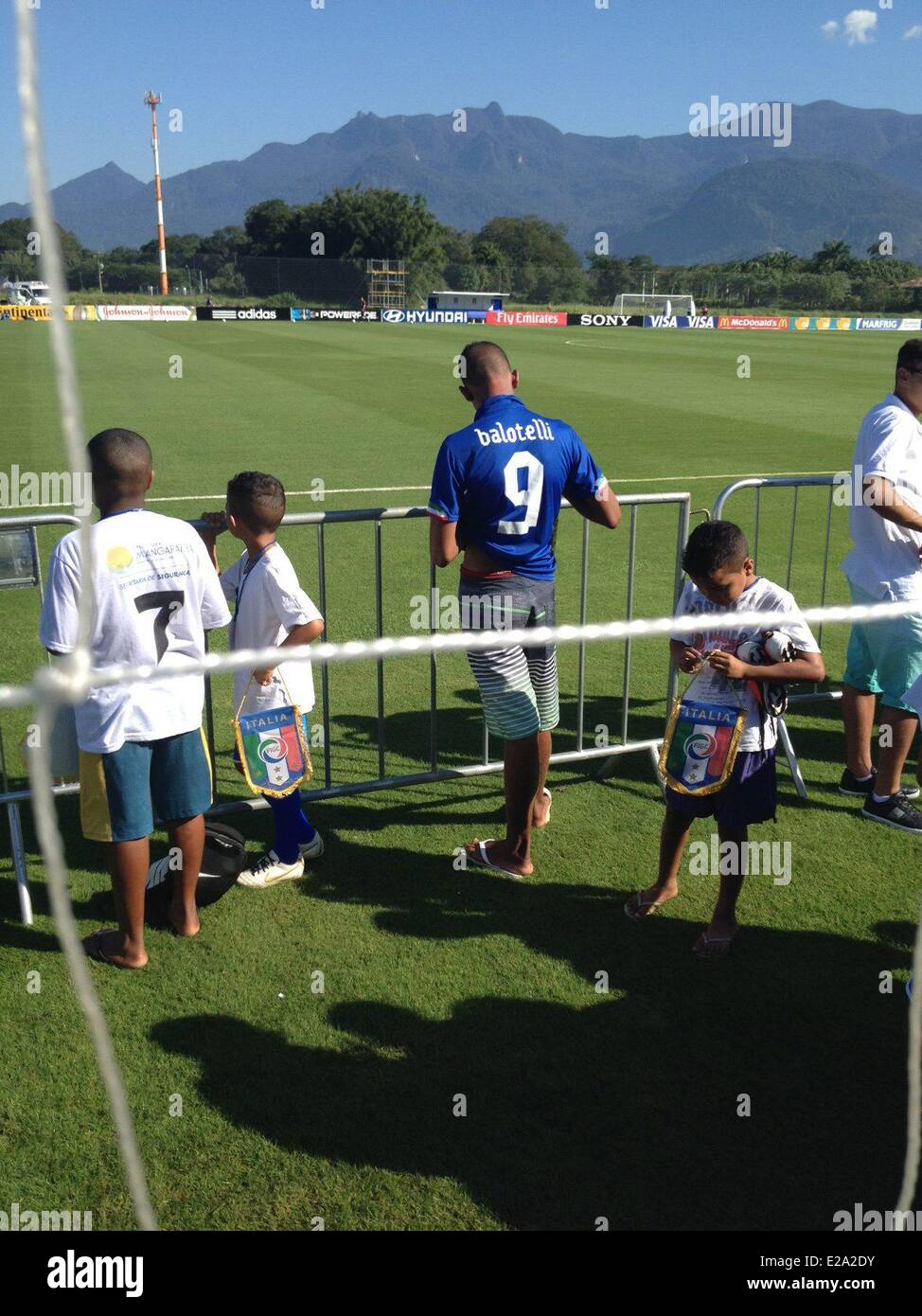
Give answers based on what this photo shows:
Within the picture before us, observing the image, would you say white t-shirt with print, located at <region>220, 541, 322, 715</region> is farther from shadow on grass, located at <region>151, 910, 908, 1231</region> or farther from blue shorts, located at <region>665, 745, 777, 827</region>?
blue shorts, located at <region>665, 745, 777, 827</region>

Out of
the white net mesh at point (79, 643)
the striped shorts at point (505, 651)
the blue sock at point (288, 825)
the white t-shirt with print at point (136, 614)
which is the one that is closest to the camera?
the white net mesh at point (79, 643)

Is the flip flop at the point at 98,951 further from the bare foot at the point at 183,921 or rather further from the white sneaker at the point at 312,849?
the white sneaker at the point at 312,849

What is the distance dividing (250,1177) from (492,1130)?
708mm

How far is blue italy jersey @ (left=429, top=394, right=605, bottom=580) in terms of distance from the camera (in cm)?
385

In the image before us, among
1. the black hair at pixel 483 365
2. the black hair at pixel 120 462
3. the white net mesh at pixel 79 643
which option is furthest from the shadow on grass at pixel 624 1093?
the black hair at pixel 483 365

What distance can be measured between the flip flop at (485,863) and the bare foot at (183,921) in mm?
1231

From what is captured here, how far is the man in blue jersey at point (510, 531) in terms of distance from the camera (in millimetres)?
3869

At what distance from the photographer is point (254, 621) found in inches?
157

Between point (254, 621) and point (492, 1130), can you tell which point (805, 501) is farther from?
point (492, 1130)

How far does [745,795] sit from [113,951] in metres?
2.44

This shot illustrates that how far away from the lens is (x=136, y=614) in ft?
10.9

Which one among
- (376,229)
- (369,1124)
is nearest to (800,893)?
(369,1124)

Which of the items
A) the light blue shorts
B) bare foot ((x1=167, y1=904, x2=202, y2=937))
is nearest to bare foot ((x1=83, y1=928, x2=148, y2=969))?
bare foot ((x1=167, y1=904, x2=202, y2=937))

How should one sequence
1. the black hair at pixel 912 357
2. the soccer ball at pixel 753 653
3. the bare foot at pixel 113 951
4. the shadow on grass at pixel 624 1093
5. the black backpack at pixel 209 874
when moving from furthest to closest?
the black hair at pixel 912 357 < the black backpack at pixel 209 874 < the bare foot at pixel 113 951 < the soccer ball at pixel 753 653 < the shadow on grass at pixel 624 1093
